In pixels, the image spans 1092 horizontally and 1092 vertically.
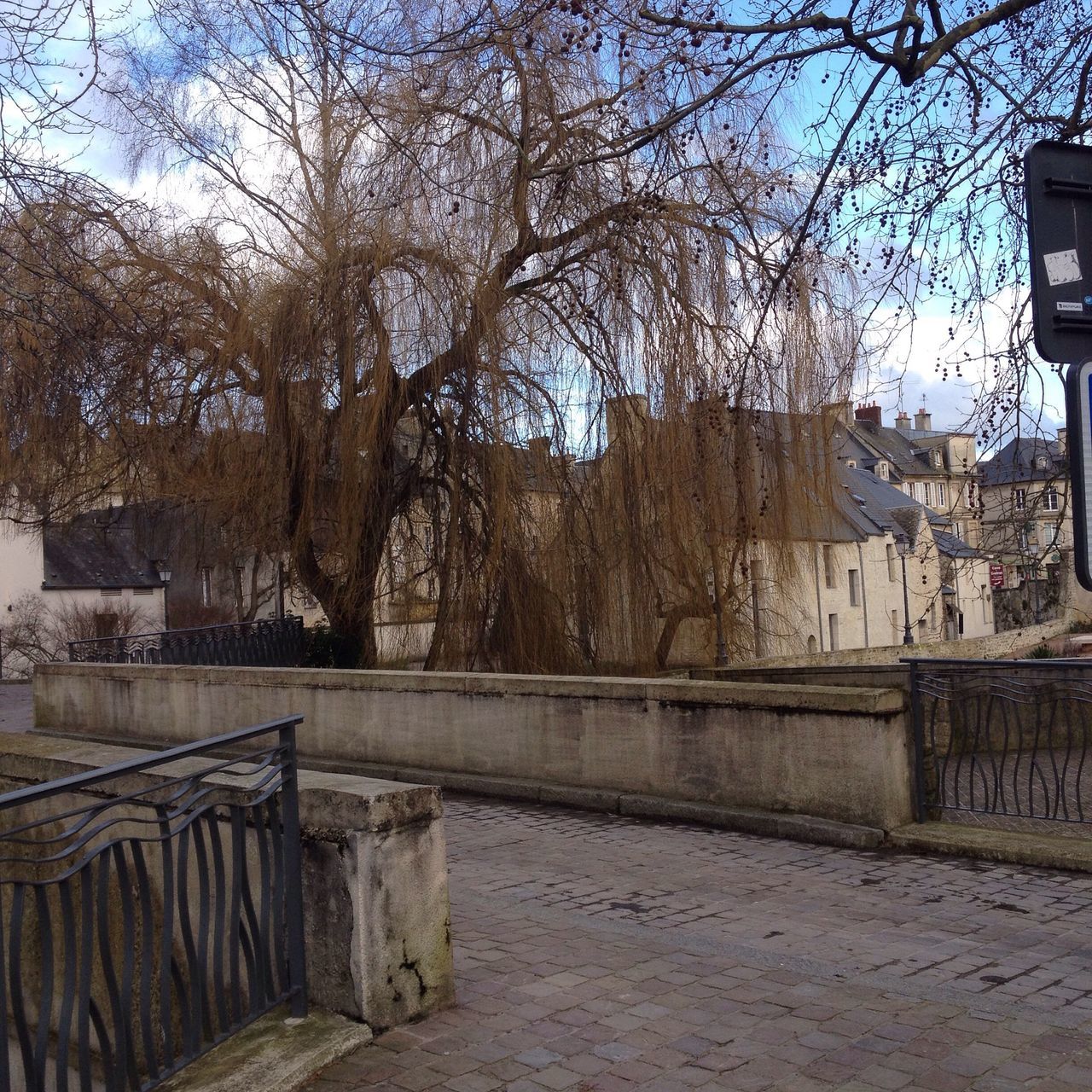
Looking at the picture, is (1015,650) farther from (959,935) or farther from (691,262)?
(959,935)

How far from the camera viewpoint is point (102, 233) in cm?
1429

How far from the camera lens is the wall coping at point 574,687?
7867 millimetres

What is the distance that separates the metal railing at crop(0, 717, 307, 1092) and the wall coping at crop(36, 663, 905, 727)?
4081mm

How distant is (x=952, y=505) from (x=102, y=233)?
10.8m

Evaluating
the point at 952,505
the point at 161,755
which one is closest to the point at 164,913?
the point at 161,755

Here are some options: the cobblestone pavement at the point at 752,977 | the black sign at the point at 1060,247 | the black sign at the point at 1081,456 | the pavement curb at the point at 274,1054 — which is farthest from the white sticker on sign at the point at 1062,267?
the pavement curb at the point at 274,1054

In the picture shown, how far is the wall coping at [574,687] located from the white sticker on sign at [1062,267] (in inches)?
201

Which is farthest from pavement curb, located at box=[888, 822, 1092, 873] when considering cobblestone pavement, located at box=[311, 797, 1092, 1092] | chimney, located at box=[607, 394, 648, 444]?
chimney, located at box=[607, 394, 648, 444]

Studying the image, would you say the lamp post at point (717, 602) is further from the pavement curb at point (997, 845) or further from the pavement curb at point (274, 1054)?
the pavement curb at point (274, 1054)

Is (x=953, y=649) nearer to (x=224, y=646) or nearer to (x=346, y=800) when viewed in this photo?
(x=224, y=646)

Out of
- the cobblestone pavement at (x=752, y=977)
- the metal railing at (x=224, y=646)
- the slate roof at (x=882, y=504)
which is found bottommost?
the cobblestone pavement at (x=752, y=977)

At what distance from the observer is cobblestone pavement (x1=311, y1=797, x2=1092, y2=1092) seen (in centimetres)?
418

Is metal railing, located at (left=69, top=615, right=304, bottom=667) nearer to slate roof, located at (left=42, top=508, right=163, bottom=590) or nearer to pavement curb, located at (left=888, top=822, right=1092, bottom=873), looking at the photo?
pavement curb, located at (left=888, top=822, right=1092, bottom=873)

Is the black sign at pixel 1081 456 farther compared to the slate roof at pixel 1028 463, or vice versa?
the slate roof at pixel 1028 463
